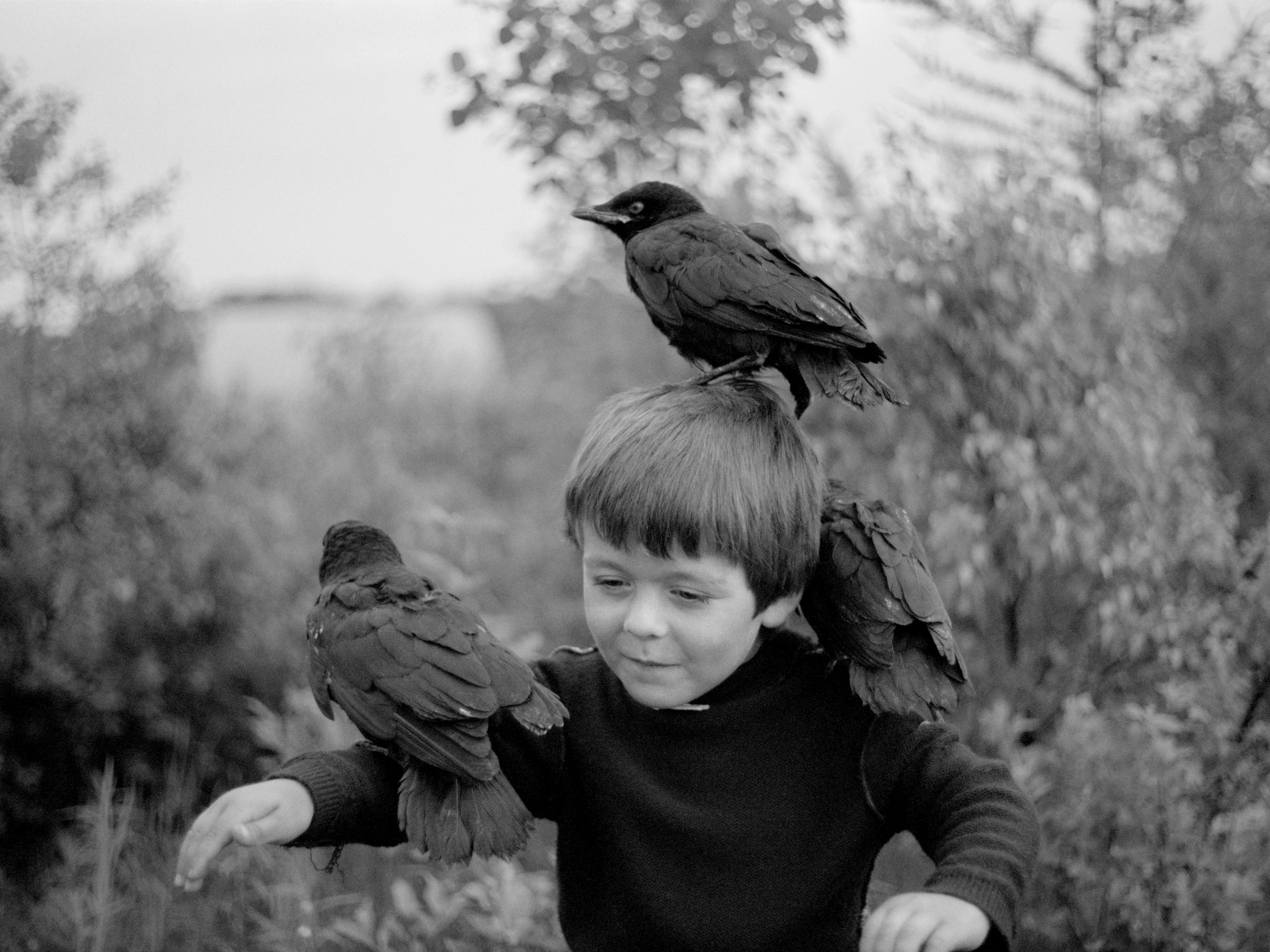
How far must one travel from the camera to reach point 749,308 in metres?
1.96

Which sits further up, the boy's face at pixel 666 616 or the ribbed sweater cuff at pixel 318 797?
the boy's face at pixel 666 616

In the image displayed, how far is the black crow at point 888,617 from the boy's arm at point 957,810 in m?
0.08

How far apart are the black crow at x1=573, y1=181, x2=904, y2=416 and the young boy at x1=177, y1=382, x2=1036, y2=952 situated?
99 mm

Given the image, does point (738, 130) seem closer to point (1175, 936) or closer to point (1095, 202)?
point (1095, 202)

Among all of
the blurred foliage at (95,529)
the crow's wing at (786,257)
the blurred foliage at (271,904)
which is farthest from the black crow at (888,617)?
the blurred foliage at (95,529)

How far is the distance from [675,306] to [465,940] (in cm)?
163

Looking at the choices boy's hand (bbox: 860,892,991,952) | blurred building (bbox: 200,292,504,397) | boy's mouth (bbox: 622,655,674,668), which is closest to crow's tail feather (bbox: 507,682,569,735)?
boy's mouth (bbox: 622,655,674,668)

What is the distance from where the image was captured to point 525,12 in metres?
2.99

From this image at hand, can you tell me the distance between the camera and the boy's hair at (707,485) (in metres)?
1.79

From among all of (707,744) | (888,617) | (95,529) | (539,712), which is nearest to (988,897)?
(888,617)

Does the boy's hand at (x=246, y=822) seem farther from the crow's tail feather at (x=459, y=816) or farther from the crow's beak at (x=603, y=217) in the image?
the crow's beak at (x=603, y=217)

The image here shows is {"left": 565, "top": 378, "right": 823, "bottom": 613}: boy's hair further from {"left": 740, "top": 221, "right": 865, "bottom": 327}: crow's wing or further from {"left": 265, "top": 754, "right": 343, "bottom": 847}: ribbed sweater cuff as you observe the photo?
{"left": 265, "top": 754, "right": 343, "bottom": 847}: ribbed sweater cuff

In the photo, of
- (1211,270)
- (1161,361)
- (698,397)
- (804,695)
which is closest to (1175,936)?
(804,695)

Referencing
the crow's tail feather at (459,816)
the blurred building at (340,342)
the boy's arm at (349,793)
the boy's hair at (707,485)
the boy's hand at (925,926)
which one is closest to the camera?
the boy's hand at (925,926)
